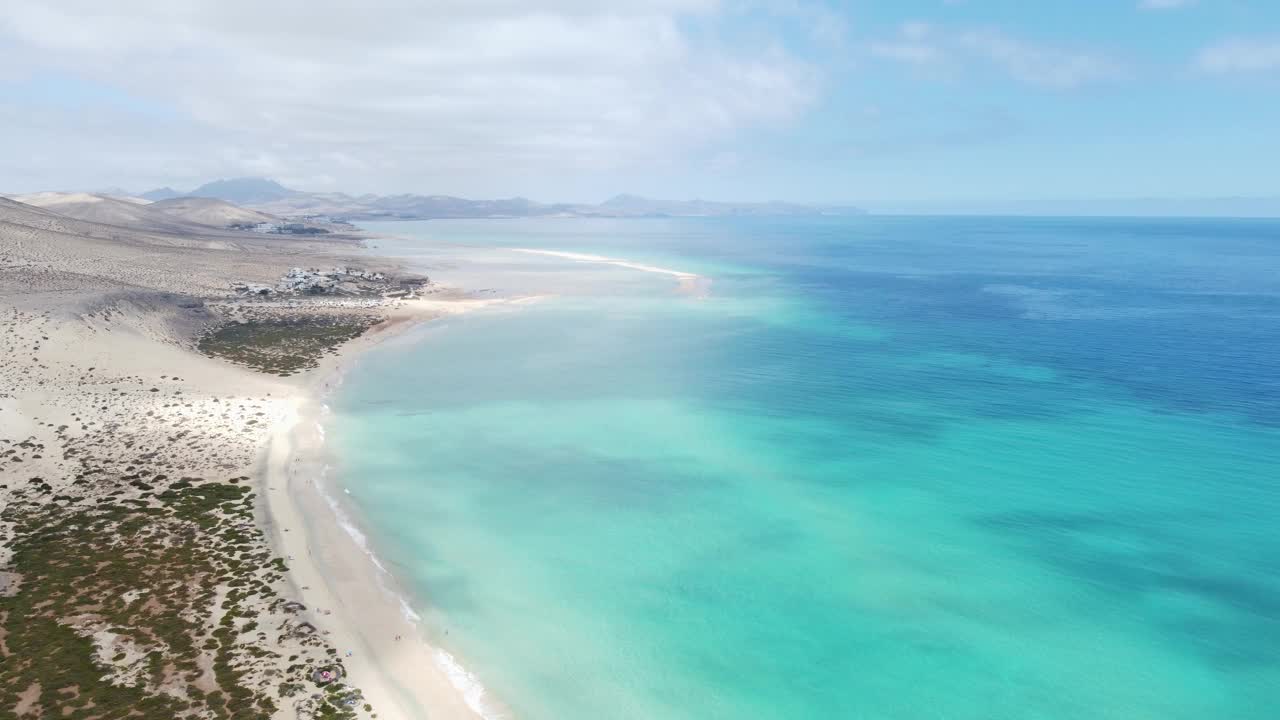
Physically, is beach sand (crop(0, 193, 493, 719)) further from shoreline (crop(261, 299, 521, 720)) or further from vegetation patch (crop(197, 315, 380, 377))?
vegetation patch (crop(197, 315, 380, 377))

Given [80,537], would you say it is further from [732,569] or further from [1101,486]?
[1101,486]

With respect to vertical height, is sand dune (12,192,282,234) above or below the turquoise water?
above

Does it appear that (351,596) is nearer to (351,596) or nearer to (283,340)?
(351,596)

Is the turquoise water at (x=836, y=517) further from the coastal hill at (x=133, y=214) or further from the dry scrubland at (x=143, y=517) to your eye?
the coastal hill at (x=133, y=214)

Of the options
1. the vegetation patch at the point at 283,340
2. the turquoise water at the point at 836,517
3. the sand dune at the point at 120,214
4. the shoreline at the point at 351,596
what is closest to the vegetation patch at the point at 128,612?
the shoreline at the point at 351,596

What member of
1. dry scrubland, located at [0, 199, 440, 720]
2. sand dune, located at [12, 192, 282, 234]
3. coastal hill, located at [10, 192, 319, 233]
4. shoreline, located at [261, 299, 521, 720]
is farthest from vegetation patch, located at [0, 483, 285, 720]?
sand dune, located at [12, 192, 282, 234]

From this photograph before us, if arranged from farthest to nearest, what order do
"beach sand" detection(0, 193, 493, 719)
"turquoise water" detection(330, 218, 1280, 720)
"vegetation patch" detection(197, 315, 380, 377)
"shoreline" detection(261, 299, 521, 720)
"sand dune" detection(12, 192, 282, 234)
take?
"sand dune" detection(12, 192, 282, 234) < "vegetation patch" detection(197, 315, 380, 377) < "turquoise water" detection(330, 218, 1280, 720) < "shoreline" detection(261, 299, 521, 720) < "beach sand" detection(0, 193, 493, 719)
